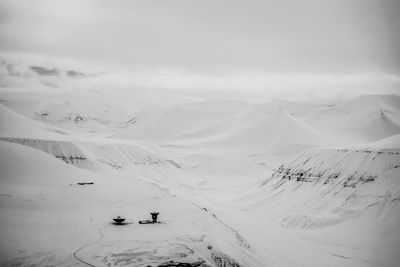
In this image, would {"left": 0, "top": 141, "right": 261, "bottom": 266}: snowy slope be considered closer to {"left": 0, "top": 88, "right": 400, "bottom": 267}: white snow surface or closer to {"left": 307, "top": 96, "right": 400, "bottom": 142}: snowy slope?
{"left": 0, "top": 88, "right": 400, "bottom": 267}: white snow surface

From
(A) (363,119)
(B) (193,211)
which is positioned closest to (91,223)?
(B) (193,211)

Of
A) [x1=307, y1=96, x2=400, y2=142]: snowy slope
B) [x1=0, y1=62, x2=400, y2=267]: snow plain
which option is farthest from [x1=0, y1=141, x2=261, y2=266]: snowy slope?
[x1=307, y1=96, x2=400, y2=142]: snowy slope

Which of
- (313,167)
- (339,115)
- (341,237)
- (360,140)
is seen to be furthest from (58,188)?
(339,115)

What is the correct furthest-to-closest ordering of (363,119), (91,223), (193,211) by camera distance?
(363,119), (193,211), (91,223)

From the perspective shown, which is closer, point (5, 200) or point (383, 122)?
point (5, 200)

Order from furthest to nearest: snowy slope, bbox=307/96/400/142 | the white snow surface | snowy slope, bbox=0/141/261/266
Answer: snowy slope, bbox=307/96/400/142
the white snow surface
snowy slope, bbox=0/141/261/266

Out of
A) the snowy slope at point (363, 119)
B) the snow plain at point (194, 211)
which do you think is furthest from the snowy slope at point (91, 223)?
the snowy slope at point (363, 119)

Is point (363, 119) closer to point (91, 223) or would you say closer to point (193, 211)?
point (193, 211)

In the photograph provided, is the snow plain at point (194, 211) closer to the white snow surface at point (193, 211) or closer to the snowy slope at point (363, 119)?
the white snow surface at point (193, 211)

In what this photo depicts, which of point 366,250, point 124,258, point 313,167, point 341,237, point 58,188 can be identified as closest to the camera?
point 124,258

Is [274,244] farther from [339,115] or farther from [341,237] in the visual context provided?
[339,115]

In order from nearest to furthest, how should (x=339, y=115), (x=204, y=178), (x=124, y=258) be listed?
(x=124, y=258)
(x=204, y=178)
(x=339, y=115)
